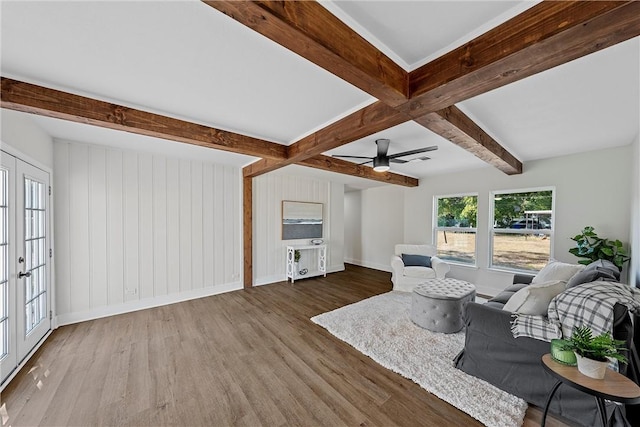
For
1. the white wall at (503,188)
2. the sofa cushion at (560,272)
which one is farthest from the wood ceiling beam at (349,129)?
the white wall at (503,188)

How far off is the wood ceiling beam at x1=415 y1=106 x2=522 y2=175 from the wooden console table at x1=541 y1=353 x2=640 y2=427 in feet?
6.25

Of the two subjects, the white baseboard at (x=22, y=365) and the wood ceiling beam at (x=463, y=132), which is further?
the wood ceiling beam at (x=463, y=132)

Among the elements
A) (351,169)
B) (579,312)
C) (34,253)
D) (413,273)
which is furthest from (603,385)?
(34,253)

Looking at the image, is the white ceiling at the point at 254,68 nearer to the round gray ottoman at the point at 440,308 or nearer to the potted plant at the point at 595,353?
the potted plant at the point at 595,353

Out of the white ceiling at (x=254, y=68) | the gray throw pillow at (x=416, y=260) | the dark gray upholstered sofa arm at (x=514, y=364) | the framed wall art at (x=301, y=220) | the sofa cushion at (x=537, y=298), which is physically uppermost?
the white ceiling at (x=254, y=68)

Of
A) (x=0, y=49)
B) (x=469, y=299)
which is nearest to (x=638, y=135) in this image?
(x=469, y=299)

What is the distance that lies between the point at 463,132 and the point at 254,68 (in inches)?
79.1

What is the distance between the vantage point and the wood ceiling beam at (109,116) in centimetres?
186

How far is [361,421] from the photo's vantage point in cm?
169

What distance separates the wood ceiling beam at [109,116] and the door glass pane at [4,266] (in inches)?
28.3

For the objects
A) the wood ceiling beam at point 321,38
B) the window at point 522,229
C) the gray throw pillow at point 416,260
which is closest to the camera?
the wood ceiling beam at point 321,38

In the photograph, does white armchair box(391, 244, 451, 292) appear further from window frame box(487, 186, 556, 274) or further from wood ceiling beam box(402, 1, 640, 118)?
wood ceiling beam box(402, 1, 640, 118)

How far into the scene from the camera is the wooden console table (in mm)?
1169

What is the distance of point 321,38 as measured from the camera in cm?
121
